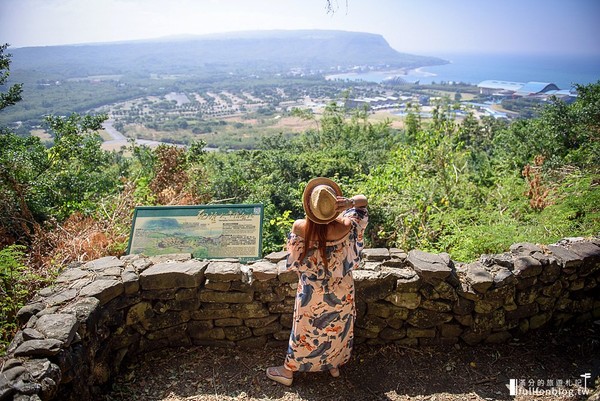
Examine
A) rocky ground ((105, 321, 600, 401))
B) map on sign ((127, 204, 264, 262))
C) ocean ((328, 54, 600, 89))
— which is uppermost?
ocean ((328, 54, 600, 89))

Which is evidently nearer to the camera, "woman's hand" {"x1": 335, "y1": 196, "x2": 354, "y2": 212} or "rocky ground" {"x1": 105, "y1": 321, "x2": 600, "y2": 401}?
"woman's hand" {"x1": 335, "y1": 196, "x2": 354, "y2": 212}

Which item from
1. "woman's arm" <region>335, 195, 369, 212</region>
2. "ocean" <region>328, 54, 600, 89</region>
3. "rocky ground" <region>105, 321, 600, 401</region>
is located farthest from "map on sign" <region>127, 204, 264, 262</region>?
"ocean" <region>328, 54, 600, 89</region>

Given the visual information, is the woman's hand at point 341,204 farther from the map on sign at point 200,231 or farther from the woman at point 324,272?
the map on sign at point 200,231

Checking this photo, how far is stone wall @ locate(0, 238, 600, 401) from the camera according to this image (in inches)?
145

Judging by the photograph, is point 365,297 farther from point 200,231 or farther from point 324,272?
point 200,231

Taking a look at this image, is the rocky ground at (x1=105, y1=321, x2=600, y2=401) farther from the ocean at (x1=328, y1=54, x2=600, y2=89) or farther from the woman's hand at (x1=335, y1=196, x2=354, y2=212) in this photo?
the ocean at (x1=328, y1=54, x2=600, y2=89)

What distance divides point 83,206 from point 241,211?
3651mm

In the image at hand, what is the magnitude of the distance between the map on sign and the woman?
1.20 m

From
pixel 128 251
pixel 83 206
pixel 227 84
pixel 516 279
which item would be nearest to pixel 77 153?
pixel 83 206

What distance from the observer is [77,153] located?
25.5ft

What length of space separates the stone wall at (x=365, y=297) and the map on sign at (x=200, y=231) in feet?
0.96

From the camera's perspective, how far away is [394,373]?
11.9 ft

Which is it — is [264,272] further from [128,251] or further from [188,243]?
[128,251]

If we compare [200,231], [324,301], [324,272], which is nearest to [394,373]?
[324,301]
